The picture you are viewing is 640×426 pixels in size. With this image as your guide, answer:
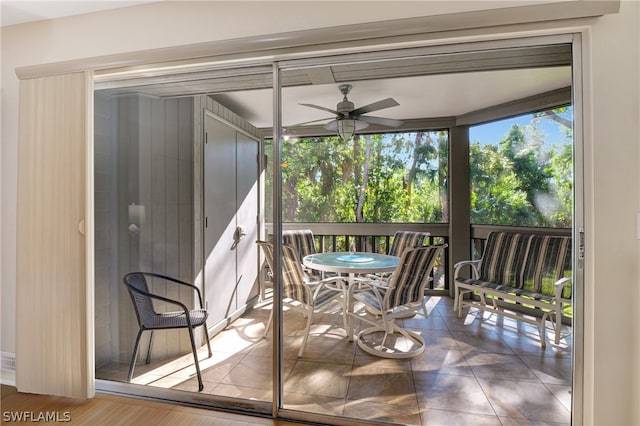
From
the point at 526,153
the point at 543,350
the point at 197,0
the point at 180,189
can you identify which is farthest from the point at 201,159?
the point at 543,350

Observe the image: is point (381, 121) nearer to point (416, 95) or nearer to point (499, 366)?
point (416, 95)

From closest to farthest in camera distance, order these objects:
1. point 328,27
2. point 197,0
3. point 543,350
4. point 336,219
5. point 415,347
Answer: point 328,27
point 197,0
point 543,350
point 415,347
point 336,219

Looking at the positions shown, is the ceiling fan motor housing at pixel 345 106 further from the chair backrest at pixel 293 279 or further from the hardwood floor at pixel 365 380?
the hardwood floor at pixel 365 380

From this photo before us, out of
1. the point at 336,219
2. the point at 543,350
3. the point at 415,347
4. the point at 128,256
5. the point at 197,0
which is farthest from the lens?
the point at 336,219

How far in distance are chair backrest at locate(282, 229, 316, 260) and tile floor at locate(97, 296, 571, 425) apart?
48 centimetres

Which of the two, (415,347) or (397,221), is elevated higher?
(397,221)

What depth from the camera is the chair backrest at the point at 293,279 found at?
1863 millimetres

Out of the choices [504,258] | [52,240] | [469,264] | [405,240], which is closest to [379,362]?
[405,240]

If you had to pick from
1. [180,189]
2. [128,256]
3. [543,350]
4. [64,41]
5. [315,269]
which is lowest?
[543,350]

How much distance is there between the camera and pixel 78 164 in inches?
72.4

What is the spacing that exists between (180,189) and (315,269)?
1.29m

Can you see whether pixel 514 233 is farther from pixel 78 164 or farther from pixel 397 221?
pixel 78 164

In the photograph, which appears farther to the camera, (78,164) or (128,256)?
(128,256)

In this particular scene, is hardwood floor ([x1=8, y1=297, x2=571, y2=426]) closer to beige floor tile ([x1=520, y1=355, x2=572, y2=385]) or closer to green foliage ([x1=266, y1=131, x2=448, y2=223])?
beige floor tile ([x1=520, y1=355, x2=572, y2=385])
